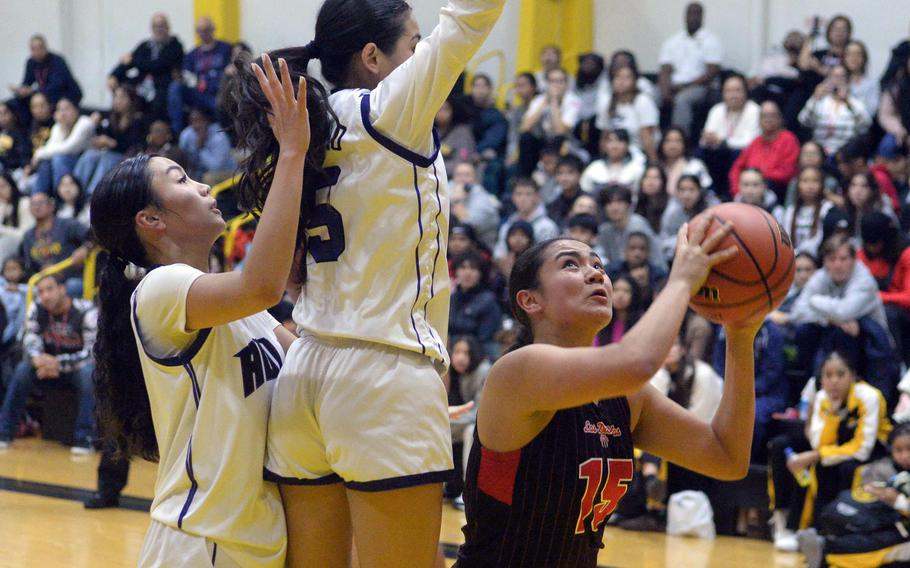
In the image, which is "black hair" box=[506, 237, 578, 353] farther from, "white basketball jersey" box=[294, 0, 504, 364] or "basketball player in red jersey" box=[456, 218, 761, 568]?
"white basketball jersey" box=[294, 0, 504, 364]

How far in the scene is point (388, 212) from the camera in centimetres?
270

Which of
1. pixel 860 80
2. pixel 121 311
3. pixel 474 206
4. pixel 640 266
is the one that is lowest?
pixel 640 266

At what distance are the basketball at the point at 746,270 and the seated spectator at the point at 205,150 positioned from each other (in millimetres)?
9607

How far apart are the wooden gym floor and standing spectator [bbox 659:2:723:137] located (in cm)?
507

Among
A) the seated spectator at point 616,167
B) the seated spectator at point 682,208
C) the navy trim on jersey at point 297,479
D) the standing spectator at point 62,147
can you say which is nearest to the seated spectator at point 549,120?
the seated spectator at point 616,167

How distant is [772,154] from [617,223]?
1464 mm

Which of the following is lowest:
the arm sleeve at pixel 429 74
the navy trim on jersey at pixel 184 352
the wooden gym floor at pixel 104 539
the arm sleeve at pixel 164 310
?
the wooden gym floor at pixel 104 539

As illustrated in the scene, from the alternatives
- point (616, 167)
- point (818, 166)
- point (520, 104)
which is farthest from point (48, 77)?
point (818, 166)

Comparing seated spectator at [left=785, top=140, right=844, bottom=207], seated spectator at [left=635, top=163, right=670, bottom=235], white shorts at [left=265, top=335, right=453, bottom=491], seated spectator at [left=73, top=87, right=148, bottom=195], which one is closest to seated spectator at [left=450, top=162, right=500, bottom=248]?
seated spectator at [left=635, top=163, right=670, bottom=235]

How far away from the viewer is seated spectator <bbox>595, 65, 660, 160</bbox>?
1063 centimetres

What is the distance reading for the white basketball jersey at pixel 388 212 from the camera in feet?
8.68

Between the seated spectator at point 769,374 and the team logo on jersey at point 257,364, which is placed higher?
the team logo on jersey at point 257,364

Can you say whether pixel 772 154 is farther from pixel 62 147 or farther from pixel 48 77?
pixel 48 77

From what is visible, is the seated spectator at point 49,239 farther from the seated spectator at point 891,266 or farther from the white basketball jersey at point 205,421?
the white basketball jersey at point 205,421
